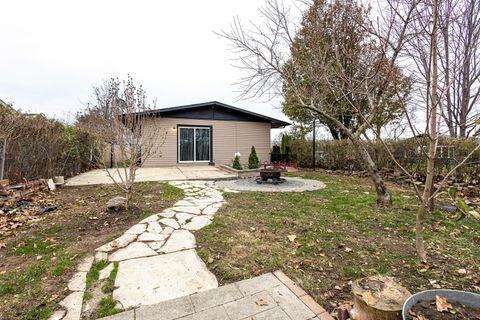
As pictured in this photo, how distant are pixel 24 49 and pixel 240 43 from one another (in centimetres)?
989

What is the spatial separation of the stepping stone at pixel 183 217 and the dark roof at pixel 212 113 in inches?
335

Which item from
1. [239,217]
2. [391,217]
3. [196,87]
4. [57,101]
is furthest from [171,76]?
[391,217]

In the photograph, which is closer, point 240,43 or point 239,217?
point 239,217

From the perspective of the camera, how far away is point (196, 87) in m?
20.0

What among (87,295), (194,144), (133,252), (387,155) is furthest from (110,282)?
(194,144)

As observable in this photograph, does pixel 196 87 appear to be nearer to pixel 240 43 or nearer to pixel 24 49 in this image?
pixel 24 49

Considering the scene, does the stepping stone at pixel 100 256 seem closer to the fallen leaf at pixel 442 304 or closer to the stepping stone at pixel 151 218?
the stepping stone at pixel 151 218

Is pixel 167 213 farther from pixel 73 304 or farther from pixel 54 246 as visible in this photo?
pixel 73 304

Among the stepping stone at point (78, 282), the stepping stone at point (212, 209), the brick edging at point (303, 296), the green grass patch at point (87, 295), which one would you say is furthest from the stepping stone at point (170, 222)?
the brick edging at point (303, 296)

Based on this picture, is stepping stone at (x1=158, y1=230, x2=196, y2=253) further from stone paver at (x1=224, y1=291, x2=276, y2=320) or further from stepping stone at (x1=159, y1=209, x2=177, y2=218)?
stone paver at (x1=224, y1=291, x2=276, y2=320)

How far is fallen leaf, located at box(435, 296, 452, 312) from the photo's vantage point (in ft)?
4.74

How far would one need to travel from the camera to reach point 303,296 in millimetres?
→ 1941

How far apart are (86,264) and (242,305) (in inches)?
69.6

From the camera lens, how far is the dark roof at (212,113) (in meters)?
12.2
